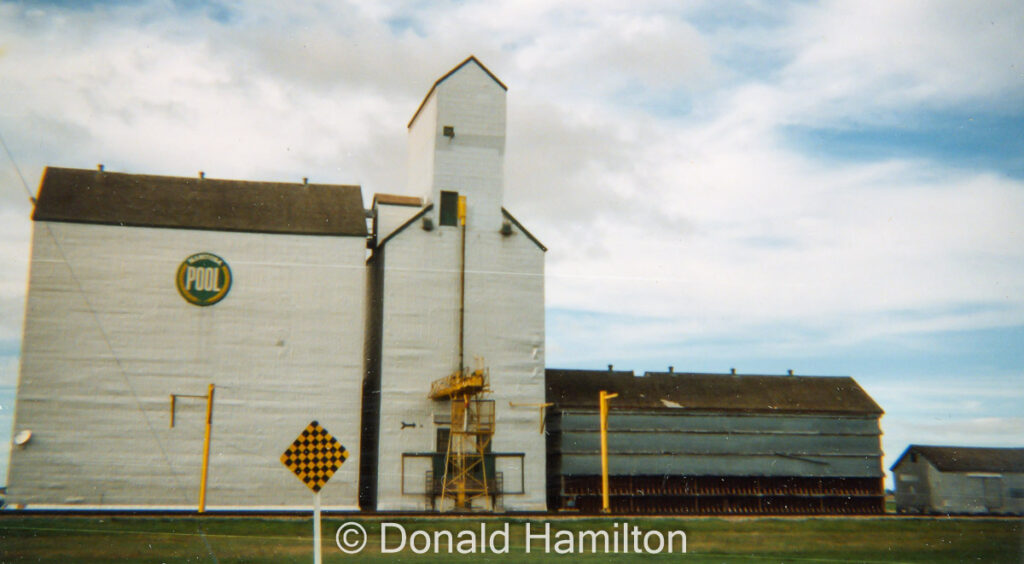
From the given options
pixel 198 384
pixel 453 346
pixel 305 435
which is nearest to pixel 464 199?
pixel 453 346

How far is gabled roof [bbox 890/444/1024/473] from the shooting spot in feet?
138

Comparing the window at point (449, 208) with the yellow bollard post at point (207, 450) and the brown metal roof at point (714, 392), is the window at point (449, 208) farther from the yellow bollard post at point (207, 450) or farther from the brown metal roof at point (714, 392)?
the yellow bollard post at point (207, 450)

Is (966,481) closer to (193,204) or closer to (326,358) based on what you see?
(326,358)

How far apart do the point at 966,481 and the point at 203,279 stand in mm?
36179

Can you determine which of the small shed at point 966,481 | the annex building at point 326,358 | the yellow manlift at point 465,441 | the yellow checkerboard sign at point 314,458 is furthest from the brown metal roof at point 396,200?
the small shed at point 966,481

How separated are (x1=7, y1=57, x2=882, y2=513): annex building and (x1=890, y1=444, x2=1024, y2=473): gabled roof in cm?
1155

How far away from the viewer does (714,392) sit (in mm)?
38688

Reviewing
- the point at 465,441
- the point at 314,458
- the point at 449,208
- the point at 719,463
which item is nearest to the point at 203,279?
the point at 449,208

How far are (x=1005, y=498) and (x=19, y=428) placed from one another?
140 ft

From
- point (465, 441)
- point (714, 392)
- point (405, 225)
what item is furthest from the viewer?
point (714, 392)

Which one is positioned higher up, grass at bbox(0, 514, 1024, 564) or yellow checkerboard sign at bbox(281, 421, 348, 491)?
yellow checkerboard sign at bbox(281, 421, 348, 491)

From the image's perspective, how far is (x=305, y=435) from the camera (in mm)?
13898

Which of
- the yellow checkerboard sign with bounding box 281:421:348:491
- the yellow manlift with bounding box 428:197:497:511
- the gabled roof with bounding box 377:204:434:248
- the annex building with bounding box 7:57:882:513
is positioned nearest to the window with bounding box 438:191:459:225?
the annex building with bounding box 7:57:882:513

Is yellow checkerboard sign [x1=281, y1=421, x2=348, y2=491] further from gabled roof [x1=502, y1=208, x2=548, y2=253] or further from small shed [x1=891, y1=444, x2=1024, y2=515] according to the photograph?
small shed [x1=891, y1=444, x2=1024, y2=515]
